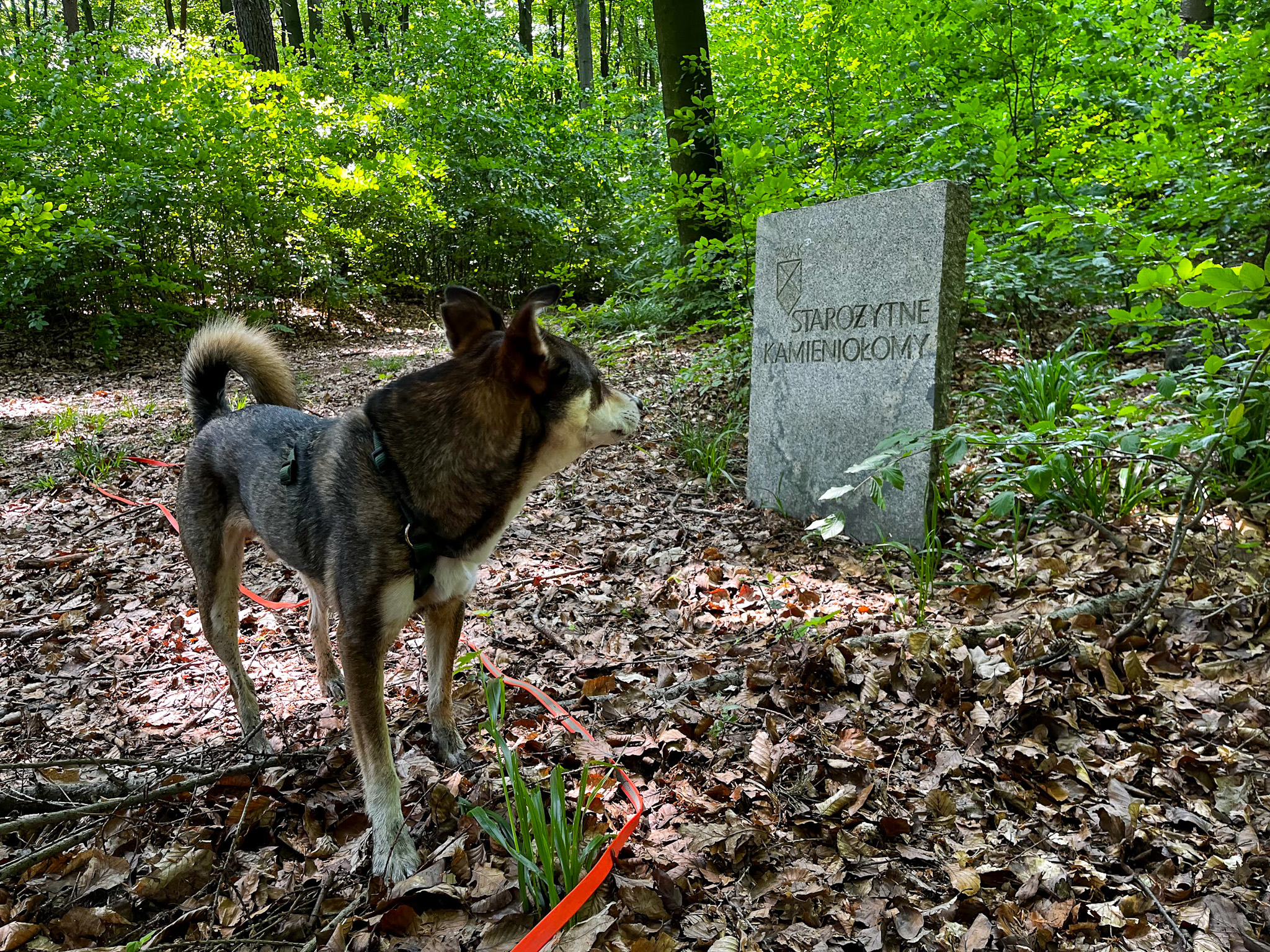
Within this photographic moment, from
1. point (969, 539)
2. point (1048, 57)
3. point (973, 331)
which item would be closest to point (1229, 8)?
point (1048, 57)

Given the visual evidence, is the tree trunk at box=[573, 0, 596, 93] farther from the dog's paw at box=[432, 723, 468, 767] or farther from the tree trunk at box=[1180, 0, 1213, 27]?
the dog's paw at box=[432, 723, 468, 767]

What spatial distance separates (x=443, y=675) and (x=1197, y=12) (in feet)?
41.3

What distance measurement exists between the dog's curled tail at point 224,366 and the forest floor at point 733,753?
53.6 inches

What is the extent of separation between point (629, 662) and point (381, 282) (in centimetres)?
1144

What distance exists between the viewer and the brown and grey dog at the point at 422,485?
222 centimetres

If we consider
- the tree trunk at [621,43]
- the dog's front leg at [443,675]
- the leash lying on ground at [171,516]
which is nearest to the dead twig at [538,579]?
the leash lying on ground at [171,516]

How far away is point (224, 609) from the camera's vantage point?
2.91m

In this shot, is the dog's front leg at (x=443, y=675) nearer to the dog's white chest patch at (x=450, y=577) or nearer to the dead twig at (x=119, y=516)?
the dog's white chest patch at (x=450, y=577)

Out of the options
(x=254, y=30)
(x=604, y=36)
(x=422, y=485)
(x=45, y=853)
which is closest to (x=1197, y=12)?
(x=422, y=485)

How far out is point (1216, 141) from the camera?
5117 mm

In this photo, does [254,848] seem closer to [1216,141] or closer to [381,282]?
[1216,141]

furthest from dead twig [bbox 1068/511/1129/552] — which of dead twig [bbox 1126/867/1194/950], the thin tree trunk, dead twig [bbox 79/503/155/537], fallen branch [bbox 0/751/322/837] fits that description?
the thin tree trunk

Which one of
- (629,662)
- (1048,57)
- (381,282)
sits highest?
(1048,57)

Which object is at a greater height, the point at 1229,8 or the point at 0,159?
the point at 1229,8
